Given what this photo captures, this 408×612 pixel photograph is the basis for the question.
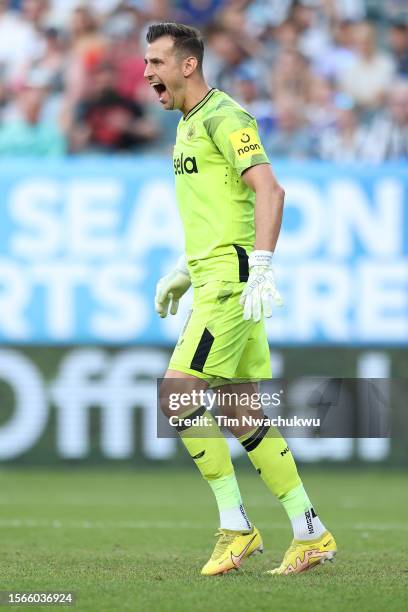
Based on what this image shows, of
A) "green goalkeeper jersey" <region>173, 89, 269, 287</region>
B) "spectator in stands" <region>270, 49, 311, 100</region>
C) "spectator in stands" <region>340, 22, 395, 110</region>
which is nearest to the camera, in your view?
"green goalkeeper jersey" <region>173, 89, 269, 287</region>

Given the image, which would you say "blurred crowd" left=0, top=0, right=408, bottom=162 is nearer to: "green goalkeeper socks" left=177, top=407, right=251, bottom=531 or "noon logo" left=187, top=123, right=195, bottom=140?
"noon logo" left=187, top=123, right=195, bottom=140

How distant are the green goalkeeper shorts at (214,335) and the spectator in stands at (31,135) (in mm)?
7594

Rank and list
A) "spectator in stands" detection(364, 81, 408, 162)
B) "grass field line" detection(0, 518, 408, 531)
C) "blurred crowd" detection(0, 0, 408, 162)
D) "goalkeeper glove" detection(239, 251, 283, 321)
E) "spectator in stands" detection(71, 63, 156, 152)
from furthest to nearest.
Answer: "spectator in stands" detection(71, 63, 156, 152)
"blurred crowd" detection(0, 0, 408, 162)
"spectator in stands" detection(364, 81, 408, 162)
"grass field line" detection(0, 518, 408, 531)
"goalkeeper glove" detection(239, 251, 283, 321)

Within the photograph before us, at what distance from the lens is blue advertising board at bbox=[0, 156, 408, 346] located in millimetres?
12289

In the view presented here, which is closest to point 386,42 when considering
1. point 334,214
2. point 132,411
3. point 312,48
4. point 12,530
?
point 312,48

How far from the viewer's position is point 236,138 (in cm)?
570

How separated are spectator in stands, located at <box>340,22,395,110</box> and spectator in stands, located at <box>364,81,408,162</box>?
508 mm

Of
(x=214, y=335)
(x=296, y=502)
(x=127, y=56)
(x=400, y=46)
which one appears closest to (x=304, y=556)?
(x=296, y=502)

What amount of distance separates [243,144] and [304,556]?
1.94 m

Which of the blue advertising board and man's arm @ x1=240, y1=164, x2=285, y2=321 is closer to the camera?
man's arm @ x1=240, y1=164, x2=285, y2=321

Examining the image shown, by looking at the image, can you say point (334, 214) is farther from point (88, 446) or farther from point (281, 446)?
point (281, 446)

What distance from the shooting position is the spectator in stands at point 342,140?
12.9 m

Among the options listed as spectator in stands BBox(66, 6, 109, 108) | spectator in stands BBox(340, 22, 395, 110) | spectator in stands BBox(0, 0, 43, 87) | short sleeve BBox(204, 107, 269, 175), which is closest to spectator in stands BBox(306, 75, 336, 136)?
spectator in stands BBox(340, 22, 395, 110)

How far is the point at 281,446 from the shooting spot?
233 inches
